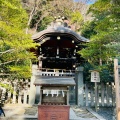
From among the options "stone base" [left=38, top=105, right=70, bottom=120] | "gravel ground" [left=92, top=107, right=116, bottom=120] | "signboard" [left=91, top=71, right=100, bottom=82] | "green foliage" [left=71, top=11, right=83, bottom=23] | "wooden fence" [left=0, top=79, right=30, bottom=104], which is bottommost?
"gravel ground" [left=92, top=107, right=116, bottom=120]

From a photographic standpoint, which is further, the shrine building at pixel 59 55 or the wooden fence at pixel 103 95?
the shrine building at pixel 59 55

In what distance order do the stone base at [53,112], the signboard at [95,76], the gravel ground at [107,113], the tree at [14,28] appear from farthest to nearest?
1. the signboard at [95,76]
2. the gravel ground at [107,113]
3. the stone base at [53,112]
4. the tree at [14,28]

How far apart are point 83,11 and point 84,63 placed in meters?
17.4

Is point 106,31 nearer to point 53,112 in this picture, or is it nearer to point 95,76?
point 95,76

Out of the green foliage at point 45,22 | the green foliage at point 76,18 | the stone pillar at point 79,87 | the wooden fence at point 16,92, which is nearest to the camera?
the wooden fence at point 16,92

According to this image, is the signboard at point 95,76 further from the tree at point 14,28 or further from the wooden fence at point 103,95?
the tree at point 14,28

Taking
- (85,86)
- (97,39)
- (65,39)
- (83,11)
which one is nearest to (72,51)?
(65,39)

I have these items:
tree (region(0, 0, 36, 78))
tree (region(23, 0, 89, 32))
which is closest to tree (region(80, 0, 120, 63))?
tree (region(0, 0, 36, 78))

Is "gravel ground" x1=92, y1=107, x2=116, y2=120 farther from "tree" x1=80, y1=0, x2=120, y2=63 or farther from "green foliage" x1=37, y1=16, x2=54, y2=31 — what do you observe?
"green foliage" x1=37, y1=16, x2=54, y2=31

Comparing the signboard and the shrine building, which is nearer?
the signboard

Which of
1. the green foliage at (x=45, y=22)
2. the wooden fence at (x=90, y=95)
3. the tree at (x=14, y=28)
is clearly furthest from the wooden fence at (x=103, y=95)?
the green foliage at (x=45, y=22)

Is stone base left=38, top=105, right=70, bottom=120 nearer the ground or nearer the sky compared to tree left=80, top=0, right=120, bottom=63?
nearer the ground

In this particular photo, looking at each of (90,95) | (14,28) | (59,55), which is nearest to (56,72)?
(59,55)

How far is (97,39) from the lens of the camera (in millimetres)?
6180
